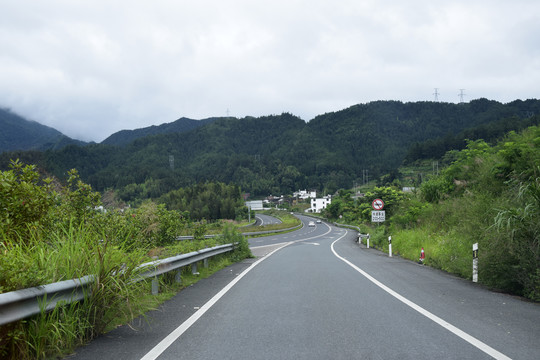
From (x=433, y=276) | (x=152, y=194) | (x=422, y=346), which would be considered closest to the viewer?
(x=422, y=346)

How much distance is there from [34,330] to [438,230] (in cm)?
2082

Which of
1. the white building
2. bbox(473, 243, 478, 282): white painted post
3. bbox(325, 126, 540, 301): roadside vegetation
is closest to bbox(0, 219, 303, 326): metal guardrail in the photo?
bbox(325, 126, 540, 301): roadside vegetation

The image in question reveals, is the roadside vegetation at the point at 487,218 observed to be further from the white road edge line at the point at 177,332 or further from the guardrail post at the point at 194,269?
the guardrail post at the point at 194,269

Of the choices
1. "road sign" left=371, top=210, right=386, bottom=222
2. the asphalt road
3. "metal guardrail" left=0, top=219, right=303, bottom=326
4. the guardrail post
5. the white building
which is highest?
"metal guardrail" left=0, top=219, right=303, bottom=326

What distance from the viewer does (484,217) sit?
1266 centimetres

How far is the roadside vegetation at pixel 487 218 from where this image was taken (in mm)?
8742

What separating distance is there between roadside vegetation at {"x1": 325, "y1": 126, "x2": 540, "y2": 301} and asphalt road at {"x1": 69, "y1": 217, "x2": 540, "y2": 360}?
0.66 metres

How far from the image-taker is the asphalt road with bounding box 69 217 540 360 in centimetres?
474

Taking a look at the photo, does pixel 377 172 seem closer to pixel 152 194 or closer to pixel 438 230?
pixel 152 194

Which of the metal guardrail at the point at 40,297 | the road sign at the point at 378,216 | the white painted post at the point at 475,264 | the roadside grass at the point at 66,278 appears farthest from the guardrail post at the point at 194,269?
the road sign at the point at 378,216

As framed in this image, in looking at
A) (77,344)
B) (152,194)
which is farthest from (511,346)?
(152,194)

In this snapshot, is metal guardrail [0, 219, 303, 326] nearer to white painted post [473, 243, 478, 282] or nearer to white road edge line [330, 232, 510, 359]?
white road edge line [330, 232, 510, 359]

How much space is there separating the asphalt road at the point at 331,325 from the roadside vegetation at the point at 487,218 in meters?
0.66

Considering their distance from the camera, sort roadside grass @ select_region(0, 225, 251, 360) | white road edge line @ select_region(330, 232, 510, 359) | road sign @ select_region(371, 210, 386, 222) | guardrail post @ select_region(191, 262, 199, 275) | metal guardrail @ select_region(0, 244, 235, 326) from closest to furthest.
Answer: metal guardrail @ select_region(0, 244, 235, 326)
roadside grass @ select_region(0, 225, 251, 360)
white road edge line @ select_region(330, 232, 510, 359)
guardrail post @ select_region(191, 262, 199, 275)
road sign @ select_region(371, 210, 386, 222)
